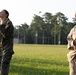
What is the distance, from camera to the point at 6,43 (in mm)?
8242

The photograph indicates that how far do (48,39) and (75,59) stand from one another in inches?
5396

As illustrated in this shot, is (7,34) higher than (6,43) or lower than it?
higher

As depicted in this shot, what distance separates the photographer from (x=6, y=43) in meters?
8.24

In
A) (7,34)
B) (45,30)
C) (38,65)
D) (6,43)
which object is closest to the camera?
(7,34)

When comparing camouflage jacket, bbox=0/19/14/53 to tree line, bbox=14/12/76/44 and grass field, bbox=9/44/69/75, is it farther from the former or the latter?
tree line, bbox=14/12/76/44

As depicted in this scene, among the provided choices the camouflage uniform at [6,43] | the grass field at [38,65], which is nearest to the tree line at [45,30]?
the grass field at [38,65]

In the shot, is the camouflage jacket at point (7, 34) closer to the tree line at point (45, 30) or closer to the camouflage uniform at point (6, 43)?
the camouflage uniform at point (6, 43)

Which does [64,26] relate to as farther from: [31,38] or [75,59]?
[75,59]

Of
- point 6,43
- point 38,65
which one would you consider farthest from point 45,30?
point 6,43

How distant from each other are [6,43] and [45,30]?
135m

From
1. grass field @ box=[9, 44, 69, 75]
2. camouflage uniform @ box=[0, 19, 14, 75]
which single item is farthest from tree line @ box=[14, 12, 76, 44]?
camouflage uniform @ box=[0, 19, 14, 75]

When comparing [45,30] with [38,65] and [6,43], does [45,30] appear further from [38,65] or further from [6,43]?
[6,43]

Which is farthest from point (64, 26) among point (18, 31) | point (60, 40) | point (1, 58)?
point (1, 58)

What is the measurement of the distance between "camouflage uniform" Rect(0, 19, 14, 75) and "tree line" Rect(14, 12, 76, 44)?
4939 inches
